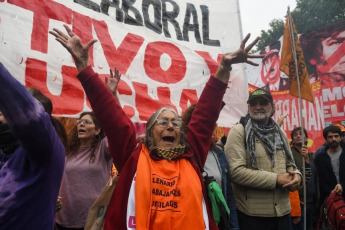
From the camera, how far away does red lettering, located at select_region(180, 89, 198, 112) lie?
3.20 m

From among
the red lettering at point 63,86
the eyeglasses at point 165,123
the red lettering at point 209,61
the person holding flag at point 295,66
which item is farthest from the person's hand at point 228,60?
the person holding flag at point 295,66

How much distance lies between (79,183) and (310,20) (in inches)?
1263

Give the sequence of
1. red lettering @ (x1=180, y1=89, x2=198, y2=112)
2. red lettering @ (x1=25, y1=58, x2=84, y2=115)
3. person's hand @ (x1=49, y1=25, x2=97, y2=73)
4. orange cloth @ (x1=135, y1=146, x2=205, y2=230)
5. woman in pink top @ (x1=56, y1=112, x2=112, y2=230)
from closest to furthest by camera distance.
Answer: orange cloth @ (x1=135, y1=146, x2=205, y2=230) → person's hand @ (x1=49, y1=25, x2=97, y2=73) → red lettering @ (x1=25, y1=58, x2=84, y2=115) → woman in pink top @ (x1=56, y1=112, x2=112, y2=230) → red lettering @ (x1=180, y1=89, x2=198, y2=112)

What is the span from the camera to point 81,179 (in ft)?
8.52

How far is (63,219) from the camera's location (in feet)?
8.36

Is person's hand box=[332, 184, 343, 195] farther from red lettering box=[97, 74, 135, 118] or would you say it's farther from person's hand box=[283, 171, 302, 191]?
red lettering box=[97, 74, 135, 118]

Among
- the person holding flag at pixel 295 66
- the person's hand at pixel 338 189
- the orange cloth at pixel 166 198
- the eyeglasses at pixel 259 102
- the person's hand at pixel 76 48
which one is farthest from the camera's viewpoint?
the person's hand at pixel 338 189

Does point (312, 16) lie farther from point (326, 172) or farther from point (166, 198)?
point (166, 198)

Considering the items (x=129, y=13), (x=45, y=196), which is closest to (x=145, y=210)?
(x=45, y=196)

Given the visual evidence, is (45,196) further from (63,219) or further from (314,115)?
(314,115)

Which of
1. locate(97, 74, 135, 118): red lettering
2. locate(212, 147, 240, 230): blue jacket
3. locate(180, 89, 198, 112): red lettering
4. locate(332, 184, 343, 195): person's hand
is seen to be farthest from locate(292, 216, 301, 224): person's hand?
locate(97, 74, 135, 118): red lettering

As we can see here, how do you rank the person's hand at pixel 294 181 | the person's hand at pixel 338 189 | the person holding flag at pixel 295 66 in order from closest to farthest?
1. the person's hand at pixel 294 181
2. the person holding flag at pixel 295 66
3. the person's hand at pixel 338 189

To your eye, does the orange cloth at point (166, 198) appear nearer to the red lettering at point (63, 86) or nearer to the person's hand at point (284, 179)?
the red lettering at point (63, 86)

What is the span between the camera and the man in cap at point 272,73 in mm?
8320
